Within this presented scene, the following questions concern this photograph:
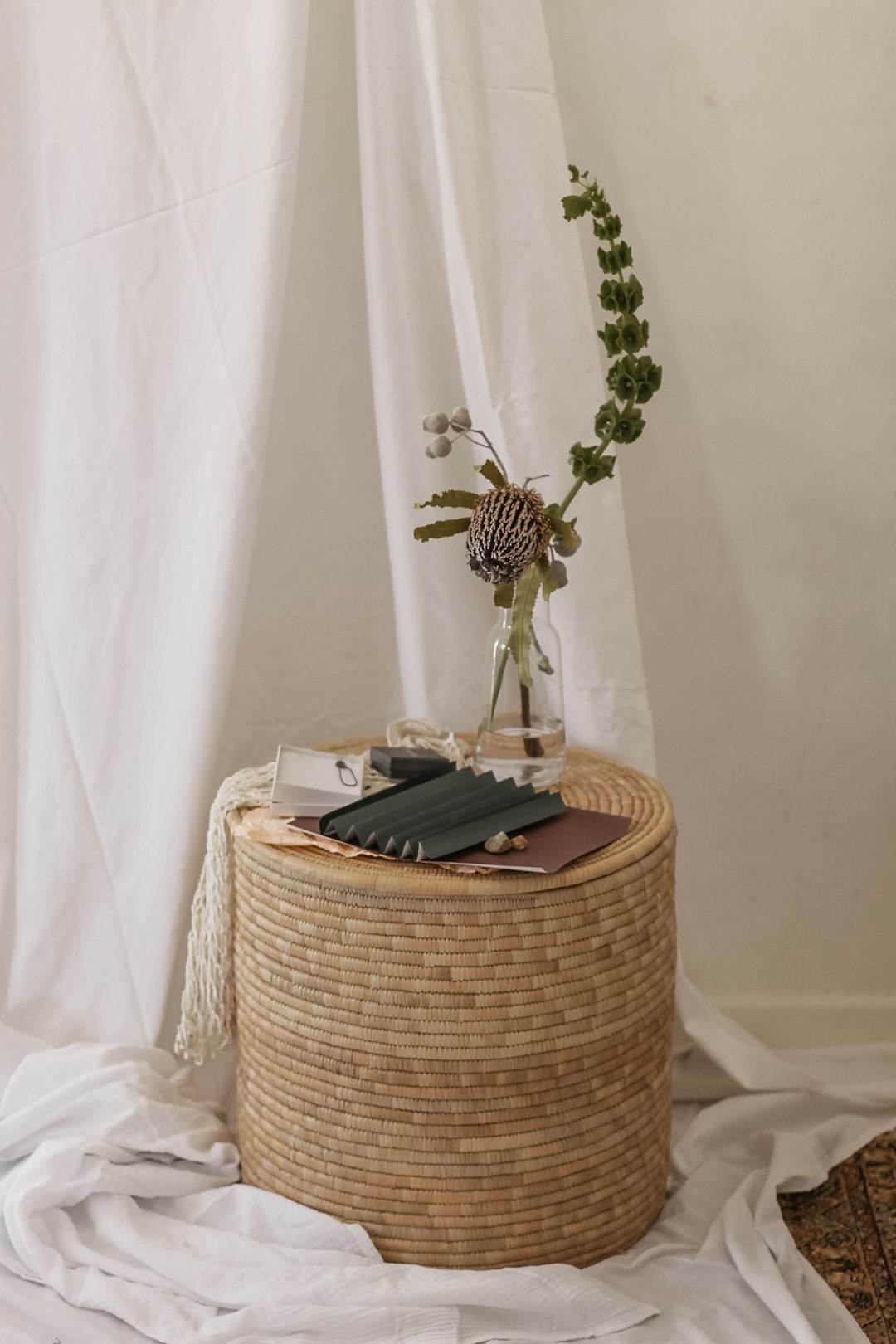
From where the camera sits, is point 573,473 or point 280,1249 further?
point 573,473

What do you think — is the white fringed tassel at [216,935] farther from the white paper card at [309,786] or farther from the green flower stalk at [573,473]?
the green flower stalk at [573,473]

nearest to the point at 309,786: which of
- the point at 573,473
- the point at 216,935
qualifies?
the point at 216,935

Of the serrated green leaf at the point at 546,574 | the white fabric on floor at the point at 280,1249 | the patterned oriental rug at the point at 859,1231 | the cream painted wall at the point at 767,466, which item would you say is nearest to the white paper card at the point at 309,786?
the serrated green leaf at the point at 546,574

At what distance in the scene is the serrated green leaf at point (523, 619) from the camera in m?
1.31

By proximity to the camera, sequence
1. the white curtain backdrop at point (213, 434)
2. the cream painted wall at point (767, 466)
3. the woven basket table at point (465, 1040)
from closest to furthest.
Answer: the woven basket table at point (465, 1040) < the white curtain backdrop at point (213, 434) < the cream painted wall at point (767, 466)

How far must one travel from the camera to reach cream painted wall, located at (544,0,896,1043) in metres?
1.52

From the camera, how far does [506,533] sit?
123cm

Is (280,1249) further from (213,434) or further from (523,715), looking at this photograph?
(213,434)

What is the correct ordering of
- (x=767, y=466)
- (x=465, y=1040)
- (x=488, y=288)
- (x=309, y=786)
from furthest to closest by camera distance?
(x=767, y=466) → (x=488, y=288) → (x=309, y=786) → (x=465, y=1040)

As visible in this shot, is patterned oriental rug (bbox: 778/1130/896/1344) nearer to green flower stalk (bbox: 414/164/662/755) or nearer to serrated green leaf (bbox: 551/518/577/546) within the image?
green flower stalk (bbox: 414/164/662/755)

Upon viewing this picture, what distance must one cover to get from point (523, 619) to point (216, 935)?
454 mm

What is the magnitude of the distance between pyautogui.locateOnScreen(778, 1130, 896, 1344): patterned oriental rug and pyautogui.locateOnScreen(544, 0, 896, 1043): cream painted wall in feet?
1.02

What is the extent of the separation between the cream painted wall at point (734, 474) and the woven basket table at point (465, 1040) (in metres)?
0.43

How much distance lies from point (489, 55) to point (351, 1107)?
109 centimetres
